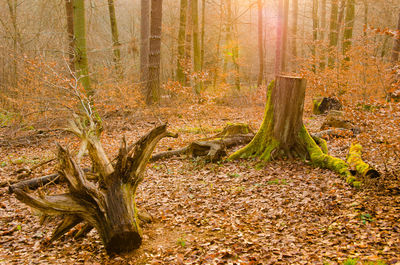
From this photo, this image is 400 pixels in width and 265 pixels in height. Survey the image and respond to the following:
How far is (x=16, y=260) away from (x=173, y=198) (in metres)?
2.90

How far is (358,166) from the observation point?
539 centimetres

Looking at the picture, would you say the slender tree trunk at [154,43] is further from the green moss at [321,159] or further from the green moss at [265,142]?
the green moss at [321,159]

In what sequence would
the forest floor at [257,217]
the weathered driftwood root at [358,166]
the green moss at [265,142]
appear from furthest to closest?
the green moss at [265,142]
the weathered driftwood root at [358,166]
the forest floor at [257,217]

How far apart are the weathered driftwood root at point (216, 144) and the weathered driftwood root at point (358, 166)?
322 cm

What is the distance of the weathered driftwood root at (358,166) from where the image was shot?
5.13 metres

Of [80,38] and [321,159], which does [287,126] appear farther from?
[80,38]

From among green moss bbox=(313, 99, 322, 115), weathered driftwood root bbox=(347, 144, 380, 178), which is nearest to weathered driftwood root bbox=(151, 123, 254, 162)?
weathered driftwood root bbox=(347, 144, 380, 178)

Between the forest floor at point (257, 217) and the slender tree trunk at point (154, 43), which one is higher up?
the slender tree trunk at point (154, 43)

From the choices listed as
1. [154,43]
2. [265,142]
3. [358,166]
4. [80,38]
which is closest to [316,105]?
[265,142]

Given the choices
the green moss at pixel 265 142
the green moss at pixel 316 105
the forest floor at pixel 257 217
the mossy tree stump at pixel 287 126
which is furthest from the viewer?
the green moss at pixel 316 105

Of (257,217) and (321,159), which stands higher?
(321,159)

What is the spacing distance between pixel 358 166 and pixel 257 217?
210 cm

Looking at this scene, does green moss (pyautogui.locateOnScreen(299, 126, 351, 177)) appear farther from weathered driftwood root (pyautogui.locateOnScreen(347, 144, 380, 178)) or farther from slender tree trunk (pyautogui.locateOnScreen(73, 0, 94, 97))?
slender tree trunk (pyautogui.locateOnScreen(73, 0, 94, 97))

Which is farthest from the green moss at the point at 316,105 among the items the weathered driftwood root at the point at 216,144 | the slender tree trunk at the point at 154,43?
the slender tree trunk at the point at 154,43
